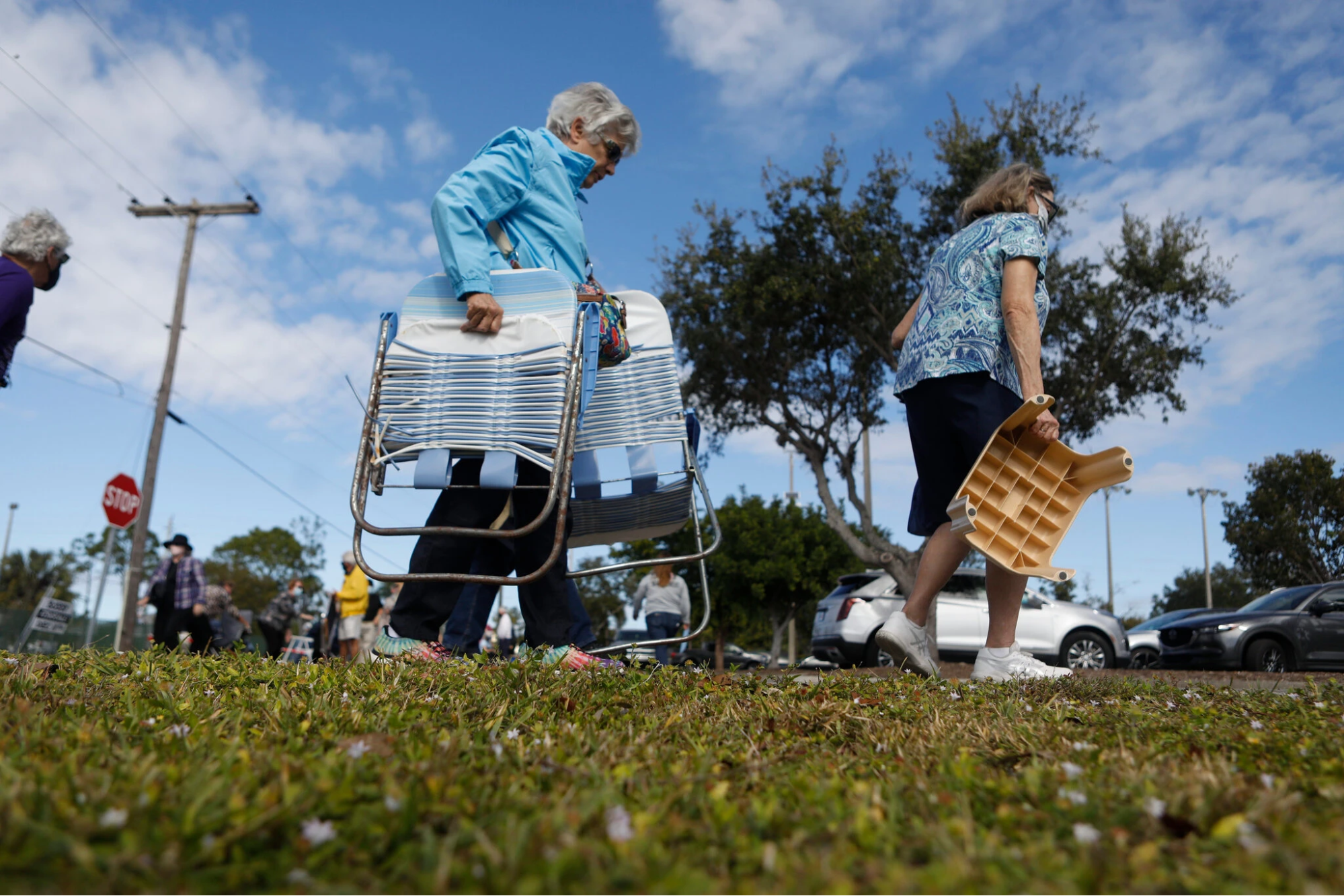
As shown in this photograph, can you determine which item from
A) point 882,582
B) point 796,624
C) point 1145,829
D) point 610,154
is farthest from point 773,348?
point 796,624

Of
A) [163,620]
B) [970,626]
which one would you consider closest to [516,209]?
A: [163,620]

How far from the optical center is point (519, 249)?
3.82 meters

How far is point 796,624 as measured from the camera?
5803cm

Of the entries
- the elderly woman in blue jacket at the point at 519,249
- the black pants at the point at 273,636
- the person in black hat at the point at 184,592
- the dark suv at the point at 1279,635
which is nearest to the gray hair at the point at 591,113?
the elderly woman in blue jacket at the point at 519,249

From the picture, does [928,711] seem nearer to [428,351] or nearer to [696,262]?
[428,351]

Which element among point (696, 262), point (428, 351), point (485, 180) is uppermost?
point (696, 262)

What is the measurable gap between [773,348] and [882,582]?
19.1 ft

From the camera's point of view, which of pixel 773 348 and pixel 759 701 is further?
pixel 773 348

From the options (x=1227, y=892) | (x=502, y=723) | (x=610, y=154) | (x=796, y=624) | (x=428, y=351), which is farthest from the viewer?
(x=796, y=624)

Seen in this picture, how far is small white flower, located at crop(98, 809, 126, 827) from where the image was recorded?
1.00 m

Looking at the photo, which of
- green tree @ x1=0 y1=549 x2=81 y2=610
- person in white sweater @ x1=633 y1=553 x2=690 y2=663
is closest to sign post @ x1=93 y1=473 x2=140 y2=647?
person in white sweater @ x1=633 y1=553 x2=690 y2=663

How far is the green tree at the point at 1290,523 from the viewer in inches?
1393

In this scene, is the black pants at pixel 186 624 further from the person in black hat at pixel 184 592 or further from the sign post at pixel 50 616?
the sign post at pixel 50 616

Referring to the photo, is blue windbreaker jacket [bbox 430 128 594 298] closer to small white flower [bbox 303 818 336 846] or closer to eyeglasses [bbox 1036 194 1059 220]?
eyeglasses [bbox 1036 194 1059 220]
